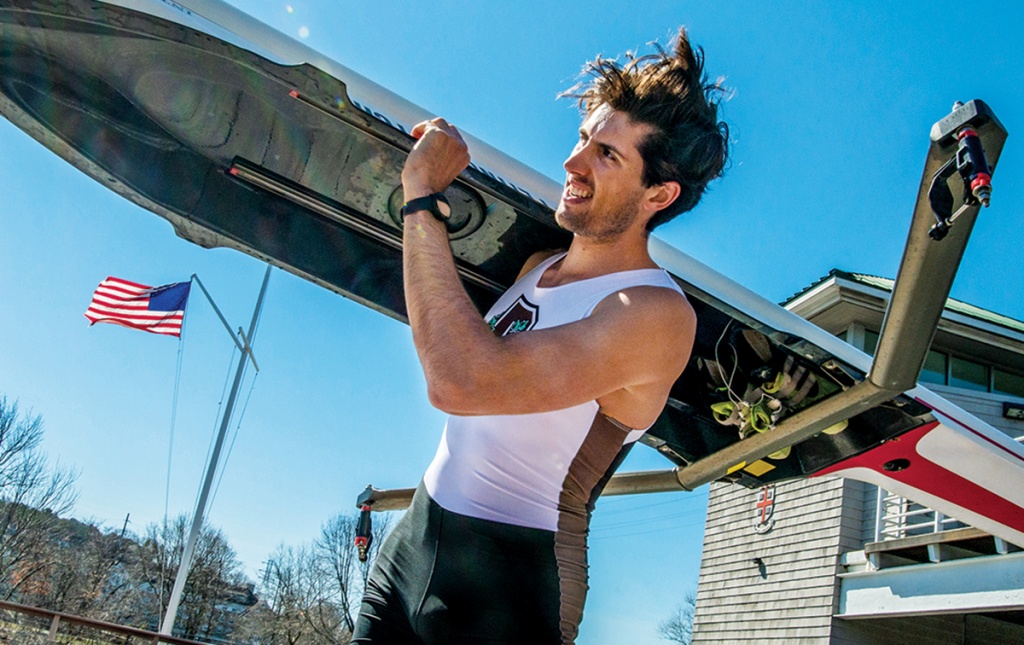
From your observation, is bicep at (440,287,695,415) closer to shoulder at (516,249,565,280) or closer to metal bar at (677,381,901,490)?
shoulder at (516,249,565,280)

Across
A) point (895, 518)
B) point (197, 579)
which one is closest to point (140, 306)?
point (895, 518)

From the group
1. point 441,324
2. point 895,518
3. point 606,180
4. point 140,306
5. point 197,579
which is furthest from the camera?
point 197,579

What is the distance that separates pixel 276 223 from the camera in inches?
92.4

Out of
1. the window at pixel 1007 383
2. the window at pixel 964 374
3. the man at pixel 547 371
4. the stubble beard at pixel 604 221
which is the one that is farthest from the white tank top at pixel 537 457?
the window at pixel 1007 383

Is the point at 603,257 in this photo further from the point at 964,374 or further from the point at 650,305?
the point at 964,374

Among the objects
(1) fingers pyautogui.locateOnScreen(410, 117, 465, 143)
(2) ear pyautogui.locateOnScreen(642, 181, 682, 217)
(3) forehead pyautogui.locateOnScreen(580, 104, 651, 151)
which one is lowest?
(2) ear pyautogui.locateOnScreen(642, 181, 682, 217)

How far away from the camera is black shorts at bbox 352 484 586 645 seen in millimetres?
1434

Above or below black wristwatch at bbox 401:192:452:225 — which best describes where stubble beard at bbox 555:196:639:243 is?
above

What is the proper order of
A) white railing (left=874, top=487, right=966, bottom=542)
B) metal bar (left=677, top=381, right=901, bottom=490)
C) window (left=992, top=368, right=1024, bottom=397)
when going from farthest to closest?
window (left=992, top=368, right=1024, bottom=397), white railing (left=874, top=487, right=966, bottom=542), metal bar (left=677, top=381, right=901, bottom=490)

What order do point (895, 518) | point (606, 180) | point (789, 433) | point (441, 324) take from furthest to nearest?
point (895, 518) → point (789, 433) → point (606, 180) → point (441, 324)

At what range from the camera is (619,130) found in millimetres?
1752

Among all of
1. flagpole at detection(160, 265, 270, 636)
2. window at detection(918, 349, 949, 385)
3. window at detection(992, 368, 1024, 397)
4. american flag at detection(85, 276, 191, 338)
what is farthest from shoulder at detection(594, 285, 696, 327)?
flagpole at detection(160, 265, 270, 636)

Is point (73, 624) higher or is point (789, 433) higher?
point (789, 433)

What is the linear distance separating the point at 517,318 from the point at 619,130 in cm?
45
